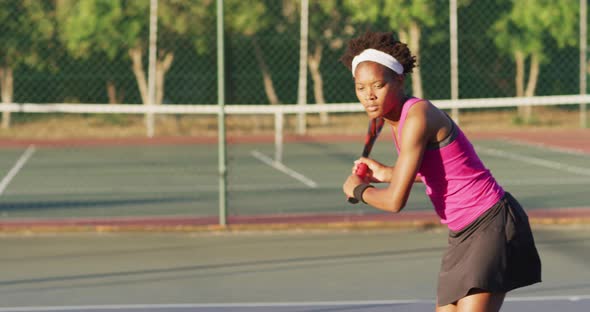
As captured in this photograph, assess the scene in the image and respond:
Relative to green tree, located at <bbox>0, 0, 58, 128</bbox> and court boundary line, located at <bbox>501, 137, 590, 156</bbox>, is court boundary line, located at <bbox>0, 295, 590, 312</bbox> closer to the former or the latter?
court boundary line, located at <bbox>501, 137, 590, 156</bbox>

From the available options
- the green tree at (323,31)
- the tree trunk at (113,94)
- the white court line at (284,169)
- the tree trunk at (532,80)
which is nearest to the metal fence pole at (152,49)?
the tree trunk at (113,94)

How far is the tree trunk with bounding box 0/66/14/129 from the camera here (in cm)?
2192

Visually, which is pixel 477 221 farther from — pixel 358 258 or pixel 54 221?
pixel 54 221

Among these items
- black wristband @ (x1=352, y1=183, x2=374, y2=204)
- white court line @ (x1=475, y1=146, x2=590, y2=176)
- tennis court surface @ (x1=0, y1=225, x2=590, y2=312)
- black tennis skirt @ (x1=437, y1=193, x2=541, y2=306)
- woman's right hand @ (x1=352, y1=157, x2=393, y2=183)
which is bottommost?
white court line @ (x1=475, y1=146, x2=590, y2=176)

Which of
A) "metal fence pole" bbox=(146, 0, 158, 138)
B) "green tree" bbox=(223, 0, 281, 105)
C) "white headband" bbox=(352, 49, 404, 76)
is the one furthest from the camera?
"metal fence pole" bbox=(146, 0, 158, 138)

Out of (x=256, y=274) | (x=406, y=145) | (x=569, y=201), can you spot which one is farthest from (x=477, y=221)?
(x=569, y=201)

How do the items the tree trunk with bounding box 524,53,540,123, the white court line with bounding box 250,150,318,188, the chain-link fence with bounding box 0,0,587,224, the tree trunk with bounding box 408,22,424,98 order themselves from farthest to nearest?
1. the tree trunk with bounding box 524,53,540,123
2. the tree trunk with bounding box 408,22,424,98
3. the chain-link fence with bounding box 0,0,587,224
4. the white court line with bounding box 250,150,318,188

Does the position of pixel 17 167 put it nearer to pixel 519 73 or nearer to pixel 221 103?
pixel 221 103

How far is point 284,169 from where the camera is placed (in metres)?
18.3

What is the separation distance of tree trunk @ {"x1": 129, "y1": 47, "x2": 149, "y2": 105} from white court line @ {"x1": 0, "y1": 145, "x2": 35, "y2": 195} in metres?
2.40

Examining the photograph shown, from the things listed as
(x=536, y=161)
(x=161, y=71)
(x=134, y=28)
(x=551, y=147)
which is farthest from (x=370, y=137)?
(x=551, y=147)

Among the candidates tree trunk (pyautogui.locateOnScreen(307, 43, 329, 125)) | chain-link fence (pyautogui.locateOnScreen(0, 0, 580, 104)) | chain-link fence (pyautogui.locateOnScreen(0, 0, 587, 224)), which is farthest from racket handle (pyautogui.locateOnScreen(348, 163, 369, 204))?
tree trunk (pyautogui.locateOnScreen(307, 43, 329, 125))

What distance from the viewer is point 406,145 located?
401cm

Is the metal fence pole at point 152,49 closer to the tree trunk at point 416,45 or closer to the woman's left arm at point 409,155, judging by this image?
the tree trunk at point 416,45
